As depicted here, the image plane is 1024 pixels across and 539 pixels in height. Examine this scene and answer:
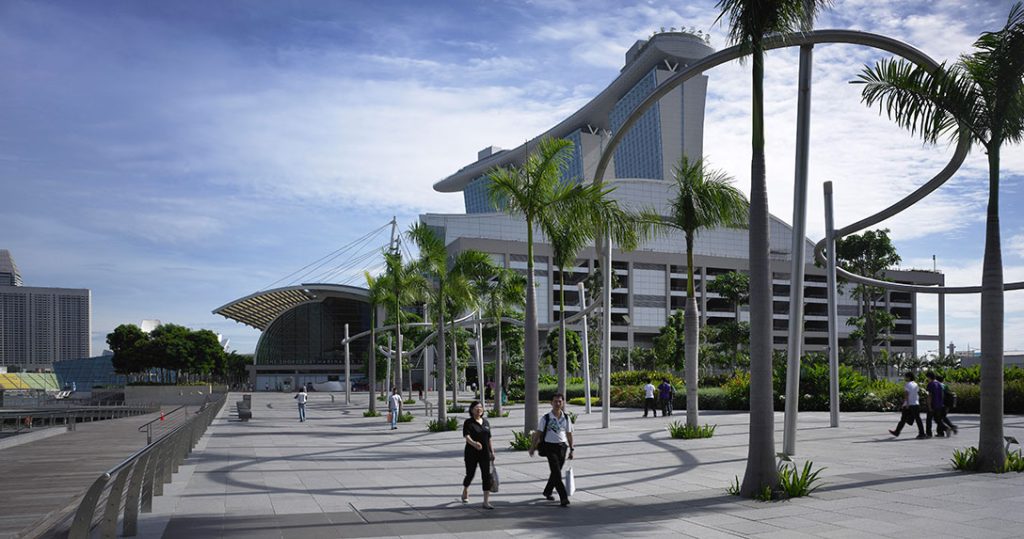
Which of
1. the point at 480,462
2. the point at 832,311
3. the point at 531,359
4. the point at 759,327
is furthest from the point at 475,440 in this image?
the point at 832,311

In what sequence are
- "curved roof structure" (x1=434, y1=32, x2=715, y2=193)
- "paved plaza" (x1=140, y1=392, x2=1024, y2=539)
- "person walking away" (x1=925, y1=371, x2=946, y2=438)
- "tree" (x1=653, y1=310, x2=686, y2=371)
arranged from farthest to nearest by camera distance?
1. "curved roof structure" (x1=434, y1=32, x2=715, y2=193)
2. "tree" (x1=653, y1=310, x2=686, y2=371)
3. "person walking away" (x1=925, y1=371, x2=946, y2=438)
4. "paved plaza" (x1=140, y1=392, x2=1024, y2=539)

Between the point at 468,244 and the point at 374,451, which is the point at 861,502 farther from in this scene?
the point at 468,244

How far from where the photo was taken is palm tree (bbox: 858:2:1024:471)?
13.1 metres

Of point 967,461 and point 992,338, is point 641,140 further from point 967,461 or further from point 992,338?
point 967,461

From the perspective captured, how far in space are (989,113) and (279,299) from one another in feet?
392

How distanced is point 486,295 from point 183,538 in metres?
30.1

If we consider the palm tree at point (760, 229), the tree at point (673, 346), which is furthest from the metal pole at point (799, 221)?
the tree at point (673, 346)

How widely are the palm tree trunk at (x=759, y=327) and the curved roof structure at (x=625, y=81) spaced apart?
371 feet

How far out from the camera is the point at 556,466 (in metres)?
11.6

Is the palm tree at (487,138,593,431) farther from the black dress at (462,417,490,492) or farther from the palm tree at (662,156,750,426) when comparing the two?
the black dress at (462,417,490,492)

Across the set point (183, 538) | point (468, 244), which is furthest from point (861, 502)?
point (468, 244)

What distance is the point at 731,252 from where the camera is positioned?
119m

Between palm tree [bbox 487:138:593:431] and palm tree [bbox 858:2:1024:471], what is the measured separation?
25.5 feet

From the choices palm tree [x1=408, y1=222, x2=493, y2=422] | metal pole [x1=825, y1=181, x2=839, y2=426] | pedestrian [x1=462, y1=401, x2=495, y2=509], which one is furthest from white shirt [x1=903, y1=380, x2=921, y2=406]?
palm tree [x1=408, y1=222, x2=493, y2=422]
